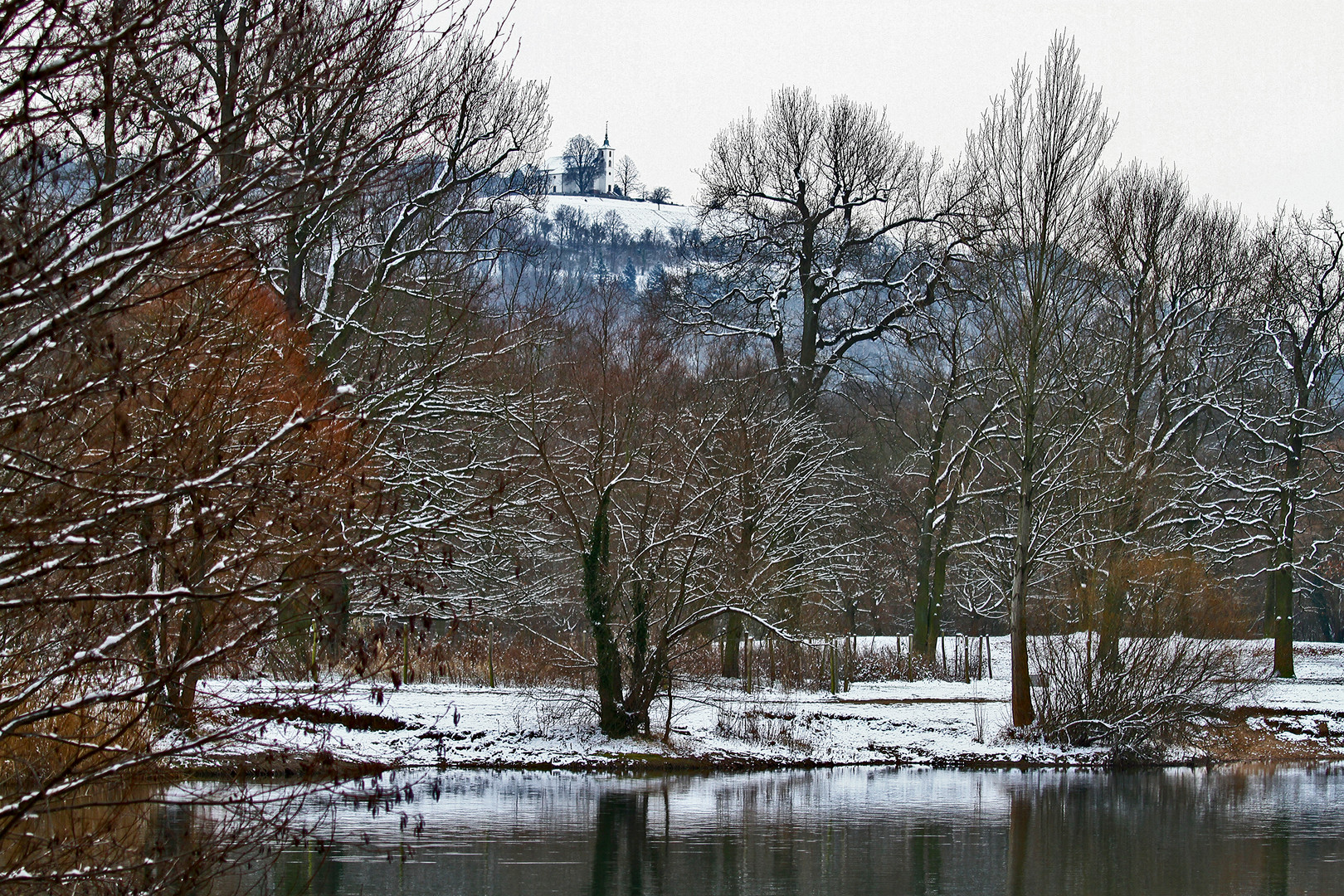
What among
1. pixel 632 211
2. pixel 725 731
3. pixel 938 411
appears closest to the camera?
pixel 725 731

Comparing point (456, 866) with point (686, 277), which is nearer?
point (456, 866)

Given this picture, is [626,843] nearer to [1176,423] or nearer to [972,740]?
[972,740]

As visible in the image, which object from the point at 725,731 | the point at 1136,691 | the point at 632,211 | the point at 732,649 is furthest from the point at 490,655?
the point at 632,211

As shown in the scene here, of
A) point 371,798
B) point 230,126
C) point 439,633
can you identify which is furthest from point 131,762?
point 439,633

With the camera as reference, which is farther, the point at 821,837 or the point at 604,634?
the point at 604,634

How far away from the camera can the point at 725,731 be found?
23797 millimetres

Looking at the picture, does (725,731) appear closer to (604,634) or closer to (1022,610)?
(604,634)

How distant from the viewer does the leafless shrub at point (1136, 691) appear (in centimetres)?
2430

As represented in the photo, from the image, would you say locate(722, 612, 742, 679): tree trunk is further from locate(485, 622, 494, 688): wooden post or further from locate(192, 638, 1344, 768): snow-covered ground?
locate(485, 622, 494, 688): wooden post

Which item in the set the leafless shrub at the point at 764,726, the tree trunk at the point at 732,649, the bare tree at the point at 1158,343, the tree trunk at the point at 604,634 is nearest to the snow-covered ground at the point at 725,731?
the leafless shrub at the point at 764,726

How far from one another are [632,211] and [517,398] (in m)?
165

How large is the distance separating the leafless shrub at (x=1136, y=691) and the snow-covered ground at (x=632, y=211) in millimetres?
140489

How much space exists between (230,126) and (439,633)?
2426cm

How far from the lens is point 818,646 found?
3055cm
